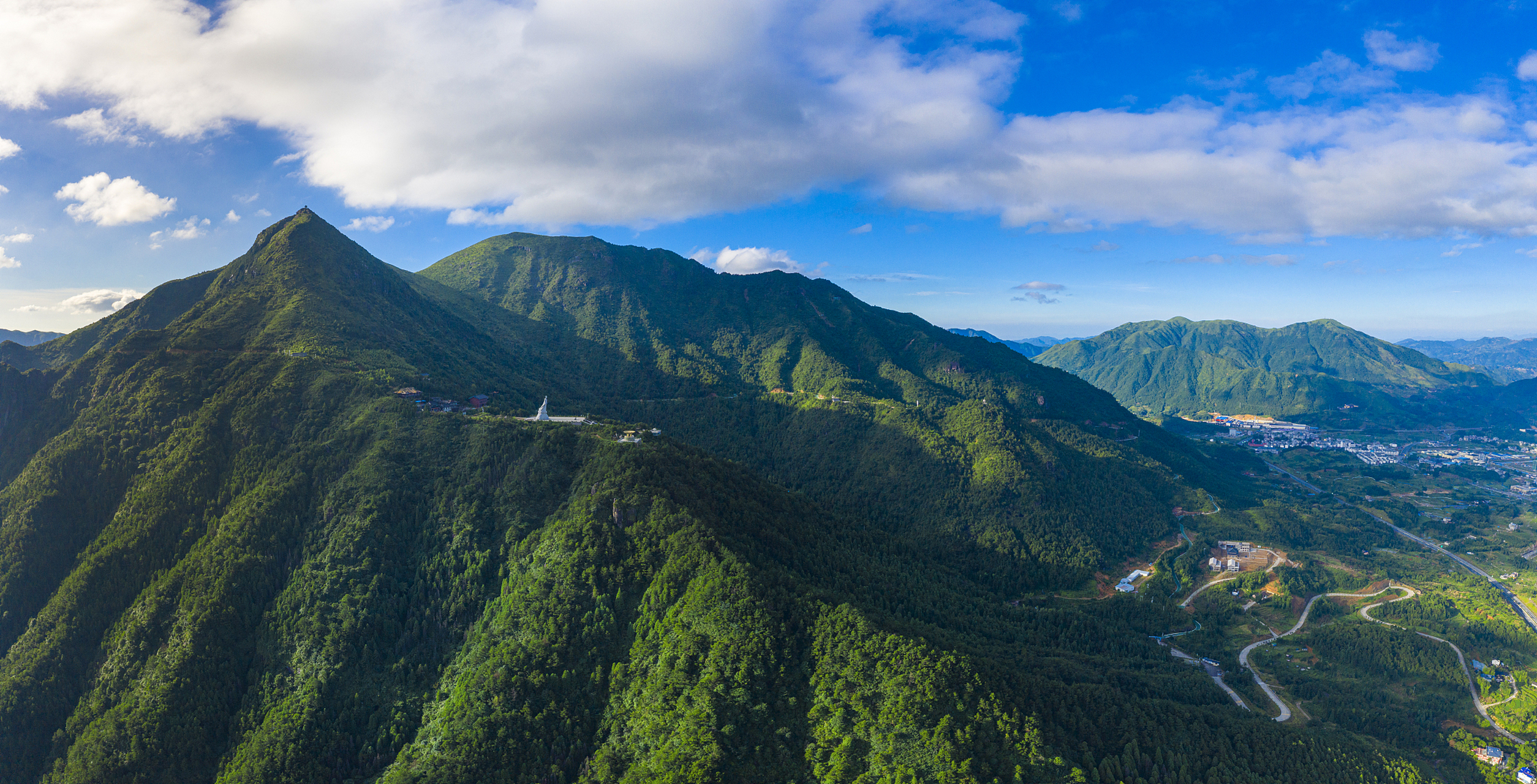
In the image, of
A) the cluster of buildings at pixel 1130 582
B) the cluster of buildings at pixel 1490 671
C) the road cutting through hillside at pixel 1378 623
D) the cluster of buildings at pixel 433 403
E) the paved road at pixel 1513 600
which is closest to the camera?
the road cutting through hillside at pixel 1378 623

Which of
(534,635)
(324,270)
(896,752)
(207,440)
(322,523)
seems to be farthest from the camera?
(324,270)

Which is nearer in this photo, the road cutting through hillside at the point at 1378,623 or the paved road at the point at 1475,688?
the paved road at the point at 1475,688

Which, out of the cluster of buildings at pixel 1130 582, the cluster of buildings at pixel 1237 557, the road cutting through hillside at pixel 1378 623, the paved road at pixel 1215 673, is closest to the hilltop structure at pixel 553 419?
the paved road at pixel 1215 673

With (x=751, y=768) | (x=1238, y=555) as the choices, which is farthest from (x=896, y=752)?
(x=1238, y=555)

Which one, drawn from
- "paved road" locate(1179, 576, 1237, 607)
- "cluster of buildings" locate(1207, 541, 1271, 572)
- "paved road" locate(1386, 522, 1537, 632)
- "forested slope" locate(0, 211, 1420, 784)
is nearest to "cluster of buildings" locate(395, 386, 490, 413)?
A: "forested slope" locate(0, 211, 1420, 784)

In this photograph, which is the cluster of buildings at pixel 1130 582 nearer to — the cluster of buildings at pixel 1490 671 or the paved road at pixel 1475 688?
the paved road at pixel 1475 688

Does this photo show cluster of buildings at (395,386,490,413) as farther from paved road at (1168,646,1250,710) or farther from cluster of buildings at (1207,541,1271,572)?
cluster of buildings at (1207,541,1271,572)

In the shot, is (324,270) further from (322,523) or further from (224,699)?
(224,699)

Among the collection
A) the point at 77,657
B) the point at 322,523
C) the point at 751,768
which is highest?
the point at 322,523

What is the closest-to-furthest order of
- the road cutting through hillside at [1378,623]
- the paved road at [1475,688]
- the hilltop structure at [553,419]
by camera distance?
the paved road at [1475,688] < the road cutting through hillside at [1378,623] < the hilltop structure at [553,419]

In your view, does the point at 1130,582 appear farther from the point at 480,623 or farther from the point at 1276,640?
the point at 480,623
